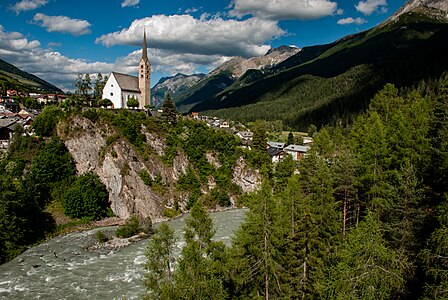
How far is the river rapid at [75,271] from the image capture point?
28781 millimetres

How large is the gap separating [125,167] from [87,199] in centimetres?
817

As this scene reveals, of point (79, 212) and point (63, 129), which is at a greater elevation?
point (63, 129)

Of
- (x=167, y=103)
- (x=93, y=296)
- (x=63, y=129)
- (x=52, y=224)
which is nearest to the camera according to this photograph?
(x=93, y=296)

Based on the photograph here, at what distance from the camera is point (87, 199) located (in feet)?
172

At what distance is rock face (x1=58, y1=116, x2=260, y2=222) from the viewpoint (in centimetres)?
5481

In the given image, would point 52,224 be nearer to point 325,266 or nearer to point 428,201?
point 325,266

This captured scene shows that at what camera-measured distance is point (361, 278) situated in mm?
12438

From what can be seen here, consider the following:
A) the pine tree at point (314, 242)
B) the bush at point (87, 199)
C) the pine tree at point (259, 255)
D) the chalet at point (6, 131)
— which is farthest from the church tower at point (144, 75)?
the pine tree at point (259, 255)

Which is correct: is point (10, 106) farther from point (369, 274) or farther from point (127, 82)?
point (369, 274)

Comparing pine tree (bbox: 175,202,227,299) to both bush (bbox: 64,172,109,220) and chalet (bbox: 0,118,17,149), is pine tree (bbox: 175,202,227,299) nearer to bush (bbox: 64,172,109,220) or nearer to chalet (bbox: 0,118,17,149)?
bush (bbox: 64,172,109,220)

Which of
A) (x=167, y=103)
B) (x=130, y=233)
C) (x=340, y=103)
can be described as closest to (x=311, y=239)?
(x=130, y=233)

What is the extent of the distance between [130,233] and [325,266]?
3236 cm

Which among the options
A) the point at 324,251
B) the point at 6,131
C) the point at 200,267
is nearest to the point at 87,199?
the point at 6,131

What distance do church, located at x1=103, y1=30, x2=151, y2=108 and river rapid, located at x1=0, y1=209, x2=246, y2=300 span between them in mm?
39195
